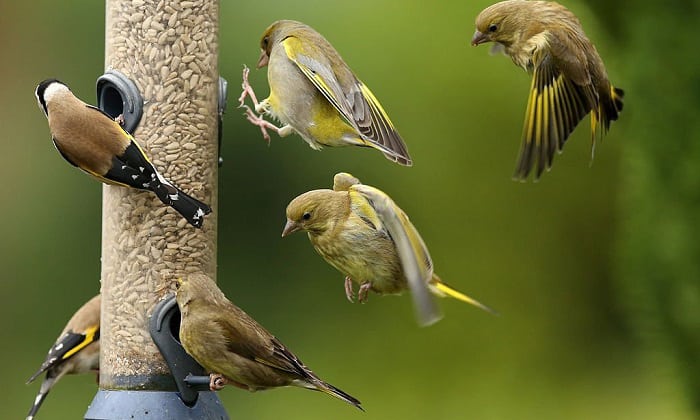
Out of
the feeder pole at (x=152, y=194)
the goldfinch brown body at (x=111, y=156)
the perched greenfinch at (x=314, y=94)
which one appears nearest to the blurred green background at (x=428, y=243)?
the feeder pole at (x=152, y=194)

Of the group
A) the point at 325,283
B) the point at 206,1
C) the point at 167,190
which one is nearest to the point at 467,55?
the point at 325,283

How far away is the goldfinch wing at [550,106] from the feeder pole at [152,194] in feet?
4.94

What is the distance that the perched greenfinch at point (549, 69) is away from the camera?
14.5 feet

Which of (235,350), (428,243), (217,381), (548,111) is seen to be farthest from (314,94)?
(428,243)

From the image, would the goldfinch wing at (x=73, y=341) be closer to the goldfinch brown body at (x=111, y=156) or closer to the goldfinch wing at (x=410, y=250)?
the goldfinch brown body at (x=111, y=156)

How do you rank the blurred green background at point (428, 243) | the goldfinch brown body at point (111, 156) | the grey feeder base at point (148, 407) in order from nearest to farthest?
the goldfinch brown body at point (111, 156) → the grey feeder base at point (148, 407) → the blurred green background at point (428, 243)

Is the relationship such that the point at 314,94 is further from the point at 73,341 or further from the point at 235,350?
the point at 73,341

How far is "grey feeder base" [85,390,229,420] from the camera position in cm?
501

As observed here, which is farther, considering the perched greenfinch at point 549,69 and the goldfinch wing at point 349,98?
the goldfinch wing at point 349,98

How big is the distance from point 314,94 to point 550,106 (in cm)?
98

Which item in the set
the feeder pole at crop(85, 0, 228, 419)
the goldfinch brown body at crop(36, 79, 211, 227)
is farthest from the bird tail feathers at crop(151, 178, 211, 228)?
the feeder pole at crop(85, 0, 228, 419)

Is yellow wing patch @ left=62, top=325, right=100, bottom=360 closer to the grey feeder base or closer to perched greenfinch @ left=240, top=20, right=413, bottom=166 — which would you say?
the grey feeder base

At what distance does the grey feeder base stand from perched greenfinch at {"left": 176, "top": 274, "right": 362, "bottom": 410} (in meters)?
0.27

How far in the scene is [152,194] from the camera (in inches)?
205
